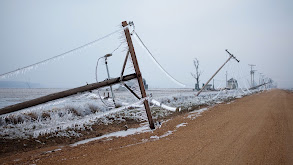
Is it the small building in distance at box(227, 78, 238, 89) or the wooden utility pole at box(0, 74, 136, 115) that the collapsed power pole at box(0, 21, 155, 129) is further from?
the small building in distance at box(227, 78, 238, 89)

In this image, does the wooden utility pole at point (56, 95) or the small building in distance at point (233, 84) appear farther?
the small building in distance at point (233, 84)

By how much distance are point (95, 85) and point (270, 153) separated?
3618 millimetres

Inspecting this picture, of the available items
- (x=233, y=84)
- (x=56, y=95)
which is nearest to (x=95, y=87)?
(x=56, y=95)

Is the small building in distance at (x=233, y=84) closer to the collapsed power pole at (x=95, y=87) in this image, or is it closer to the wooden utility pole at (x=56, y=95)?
the collapsed power pole at (x=95, y=87)

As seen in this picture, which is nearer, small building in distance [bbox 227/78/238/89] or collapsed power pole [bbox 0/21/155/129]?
collapsed power pole [bbox 0/21/155/129]

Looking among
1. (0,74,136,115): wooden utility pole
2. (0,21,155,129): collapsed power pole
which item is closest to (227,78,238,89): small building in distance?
(0,21,155,129): collapsed power pole

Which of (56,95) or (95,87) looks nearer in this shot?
(56,95)

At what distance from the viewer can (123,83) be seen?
478cm

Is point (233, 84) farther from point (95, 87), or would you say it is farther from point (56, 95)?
point (56, 95)

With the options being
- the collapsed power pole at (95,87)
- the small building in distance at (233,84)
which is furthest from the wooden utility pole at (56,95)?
the small building in distance at (233,84)

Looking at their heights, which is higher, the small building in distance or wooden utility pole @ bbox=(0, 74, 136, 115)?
wooden utility pole @ bbox=(0, 74, 136, 115)

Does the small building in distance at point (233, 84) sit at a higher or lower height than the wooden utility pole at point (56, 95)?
lower

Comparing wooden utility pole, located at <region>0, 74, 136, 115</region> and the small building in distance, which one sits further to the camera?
the small building in distance

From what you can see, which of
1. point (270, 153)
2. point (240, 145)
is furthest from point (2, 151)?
point (270, 153)
